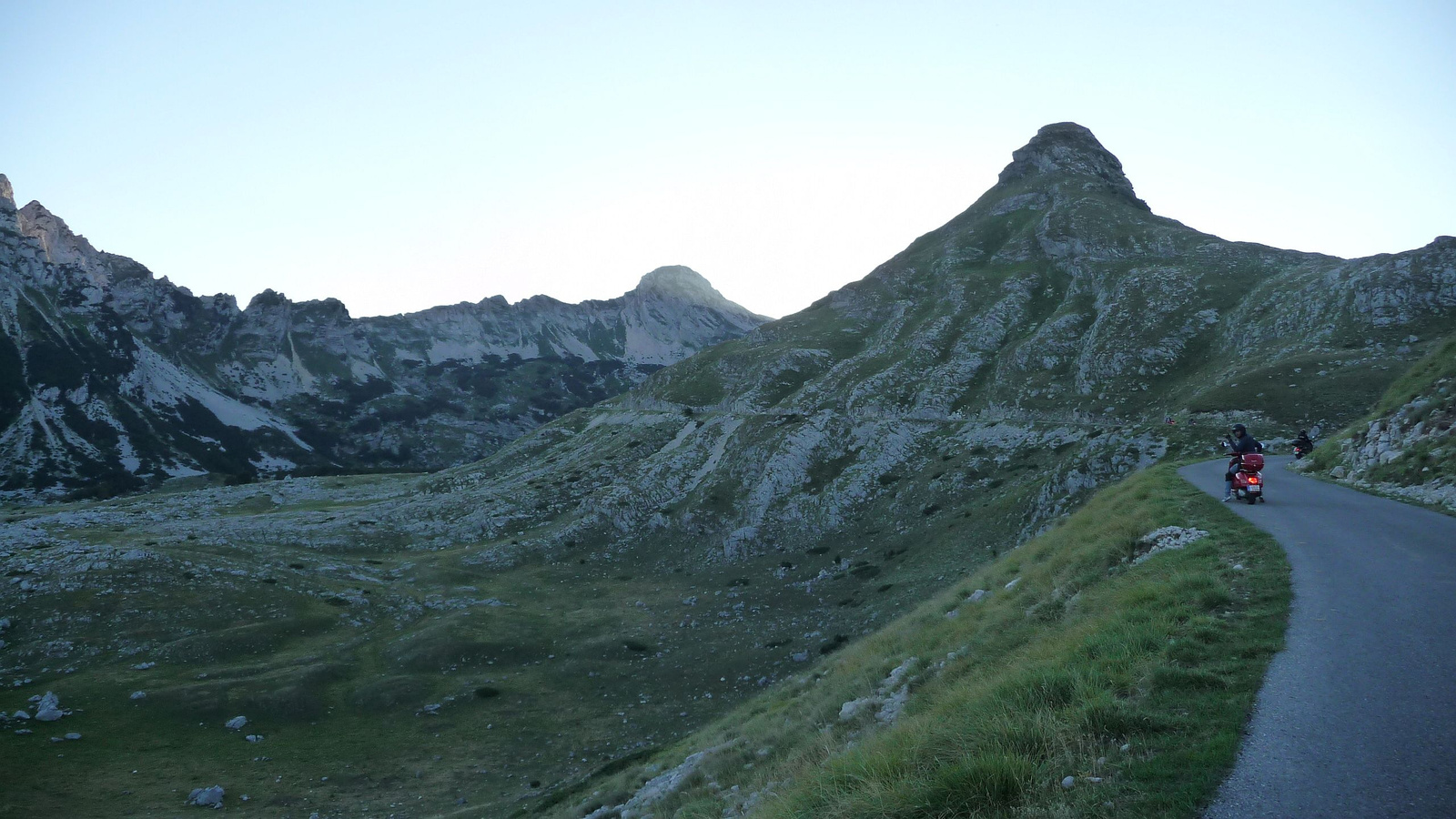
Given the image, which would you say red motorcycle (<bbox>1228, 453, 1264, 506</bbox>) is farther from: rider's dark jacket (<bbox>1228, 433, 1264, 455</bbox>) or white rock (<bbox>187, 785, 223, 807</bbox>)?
white rock (<bbox>187, 785, 223, 807</bbox>)

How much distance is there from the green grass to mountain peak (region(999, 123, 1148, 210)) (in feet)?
489

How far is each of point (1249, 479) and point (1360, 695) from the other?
1628cm

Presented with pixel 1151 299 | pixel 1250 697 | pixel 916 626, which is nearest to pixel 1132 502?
pixel 916 626

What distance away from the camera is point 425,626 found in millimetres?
52625

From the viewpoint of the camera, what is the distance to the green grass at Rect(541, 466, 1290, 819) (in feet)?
22.3

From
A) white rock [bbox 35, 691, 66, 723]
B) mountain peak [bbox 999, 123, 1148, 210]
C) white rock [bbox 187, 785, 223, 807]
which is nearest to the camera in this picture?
white rock [bbox 187, 785, 223, 807]

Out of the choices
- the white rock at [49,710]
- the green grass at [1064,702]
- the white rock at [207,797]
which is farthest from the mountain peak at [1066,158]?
the white rock at [49,710]

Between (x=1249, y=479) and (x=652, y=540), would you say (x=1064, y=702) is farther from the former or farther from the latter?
(x=652, y=540)

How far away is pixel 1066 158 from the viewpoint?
148 metres

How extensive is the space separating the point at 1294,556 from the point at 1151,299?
84017mm

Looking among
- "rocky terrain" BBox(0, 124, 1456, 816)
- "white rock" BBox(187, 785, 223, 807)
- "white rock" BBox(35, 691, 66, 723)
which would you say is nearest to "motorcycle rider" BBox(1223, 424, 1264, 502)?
"rocky terrain" BBox(0, 124, 1456, 816)

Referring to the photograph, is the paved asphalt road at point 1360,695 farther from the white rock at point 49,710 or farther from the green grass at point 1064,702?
the white rock at point 49,710

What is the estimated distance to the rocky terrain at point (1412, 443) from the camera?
19.8m

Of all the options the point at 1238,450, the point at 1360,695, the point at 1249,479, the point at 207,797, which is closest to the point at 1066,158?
the point at 1238,450
